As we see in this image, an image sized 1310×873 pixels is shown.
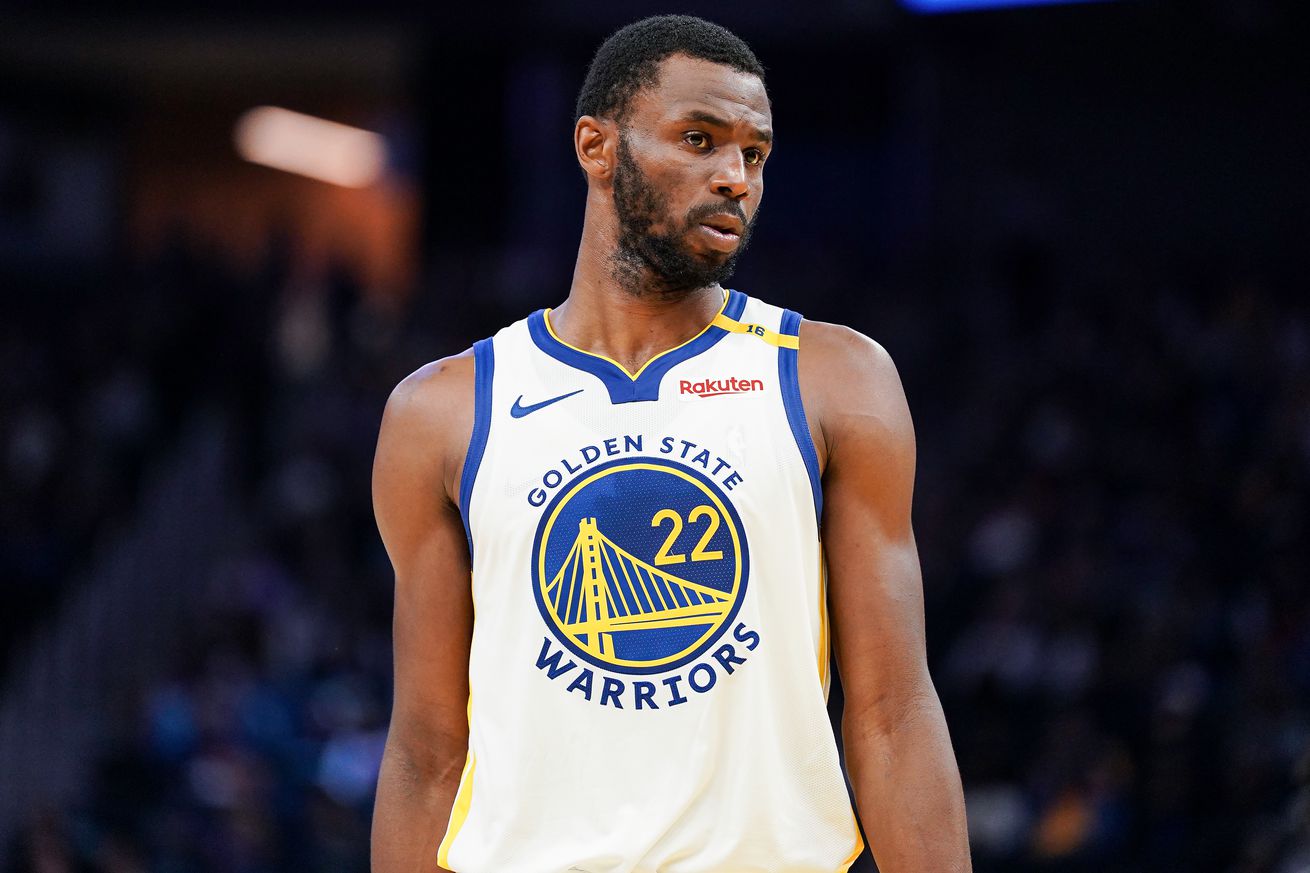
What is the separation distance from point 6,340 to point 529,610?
11.4 metres

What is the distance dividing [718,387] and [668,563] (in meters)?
0.32

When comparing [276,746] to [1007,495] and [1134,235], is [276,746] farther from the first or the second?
[1134,235]

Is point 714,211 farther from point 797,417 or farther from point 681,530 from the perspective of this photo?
point 681,530

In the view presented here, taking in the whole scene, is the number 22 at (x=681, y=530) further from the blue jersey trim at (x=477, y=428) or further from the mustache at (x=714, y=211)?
the mustache at (x=714, y=211)

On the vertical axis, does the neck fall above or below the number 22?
above

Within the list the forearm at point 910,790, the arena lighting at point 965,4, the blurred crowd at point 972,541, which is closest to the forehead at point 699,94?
the forearm at point 910,790

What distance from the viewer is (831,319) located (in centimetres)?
1206

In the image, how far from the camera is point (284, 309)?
13.6 metres

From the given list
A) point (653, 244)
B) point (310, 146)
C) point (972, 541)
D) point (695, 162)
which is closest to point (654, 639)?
point (653, 244)

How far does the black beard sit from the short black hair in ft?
0.28

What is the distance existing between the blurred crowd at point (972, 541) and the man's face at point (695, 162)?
5.14 m

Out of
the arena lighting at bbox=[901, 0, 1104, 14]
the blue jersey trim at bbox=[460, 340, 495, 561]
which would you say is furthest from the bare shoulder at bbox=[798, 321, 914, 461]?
the arena lighting at bbox=[901, 0, 1104, 14]

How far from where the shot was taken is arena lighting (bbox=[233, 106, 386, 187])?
19.6 metres

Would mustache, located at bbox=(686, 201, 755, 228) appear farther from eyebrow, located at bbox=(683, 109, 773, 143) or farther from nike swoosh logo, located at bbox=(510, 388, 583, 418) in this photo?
nike swoosh logo, located at bbox=(510, 388, 583, 418)
